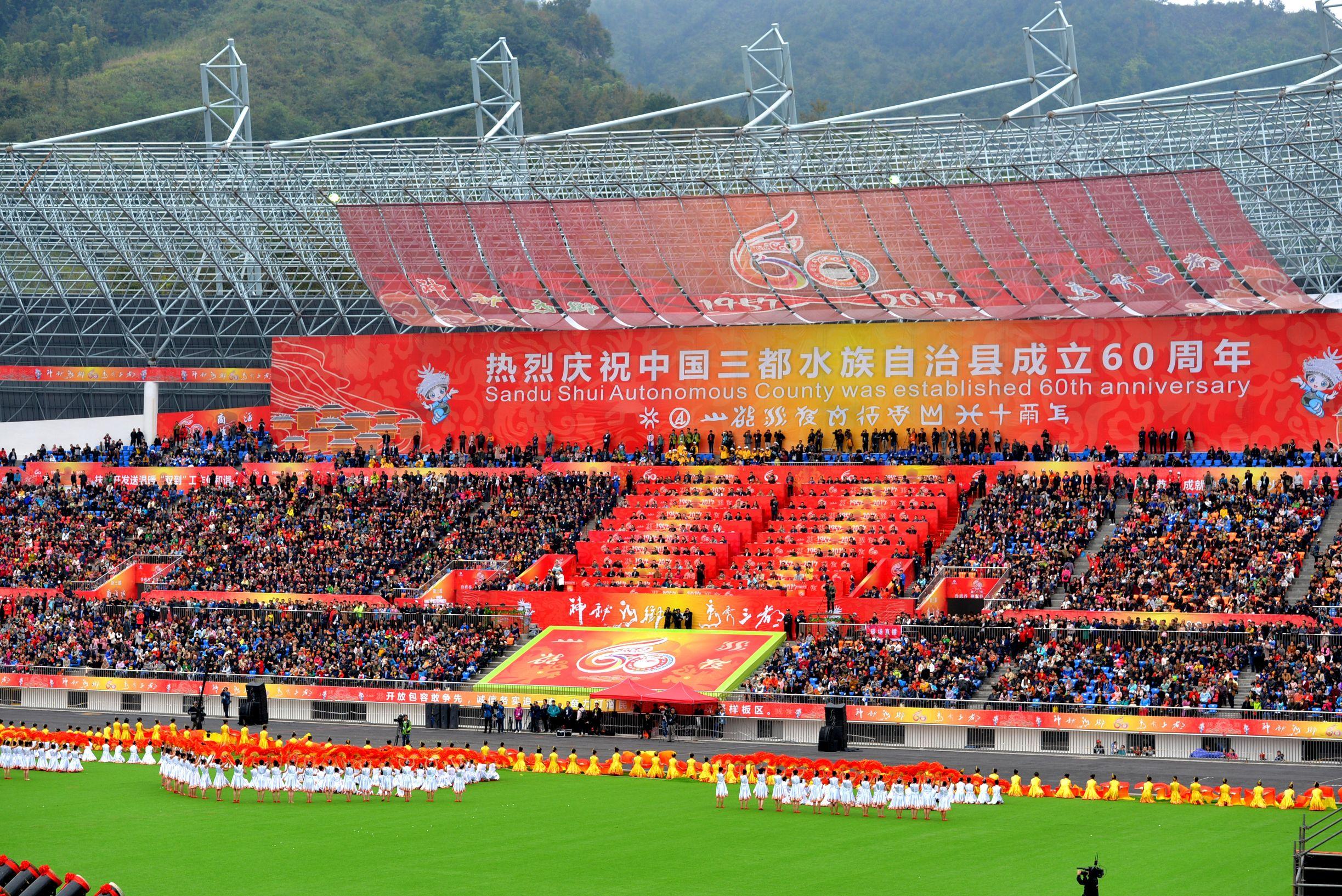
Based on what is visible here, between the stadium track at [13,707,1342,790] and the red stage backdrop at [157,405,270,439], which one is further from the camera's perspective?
the red stage backdrop at [157,405,270,439]

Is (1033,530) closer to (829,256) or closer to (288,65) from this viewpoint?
(829,256)

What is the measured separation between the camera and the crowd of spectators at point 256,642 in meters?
47.2

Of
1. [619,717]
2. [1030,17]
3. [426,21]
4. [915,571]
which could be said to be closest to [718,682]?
[619,717]

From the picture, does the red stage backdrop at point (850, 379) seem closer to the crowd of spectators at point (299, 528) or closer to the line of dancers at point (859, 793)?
the crowd of spectators at point (299, 528)

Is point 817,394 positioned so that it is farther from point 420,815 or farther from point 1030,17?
point 1030,17

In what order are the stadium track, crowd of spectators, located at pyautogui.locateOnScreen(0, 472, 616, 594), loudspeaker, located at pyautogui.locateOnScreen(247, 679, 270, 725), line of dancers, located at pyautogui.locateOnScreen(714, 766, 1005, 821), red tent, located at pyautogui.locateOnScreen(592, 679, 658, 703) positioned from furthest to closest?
crowd of spectators, located at pyautogui.locateOnScreen(0, 472, 616, 594) → loudspeaker, located at pyautogui.locateOnScreen(247, 679, 270, 725) → red tent, located at pyautogui.locateOnScreen(592, 679, 658, 703) → the stadium track → line of dancers, located at pyautogui.locateOnScreen(714, 766, 1005, 821)

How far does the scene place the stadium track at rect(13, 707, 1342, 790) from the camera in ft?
119

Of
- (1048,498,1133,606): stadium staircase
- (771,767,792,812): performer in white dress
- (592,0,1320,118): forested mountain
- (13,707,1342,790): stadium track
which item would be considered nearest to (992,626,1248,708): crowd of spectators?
(13,707,1342,790): stadium track

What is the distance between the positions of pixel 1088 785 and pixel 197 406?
4925cm

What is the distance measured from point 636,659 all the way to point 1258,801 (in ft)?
62.0

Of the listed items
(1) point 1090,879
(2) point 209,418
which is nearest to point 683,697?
(1) point 1090,879

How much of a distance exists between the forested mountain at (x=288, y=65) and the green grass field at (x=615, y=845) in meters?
77.3

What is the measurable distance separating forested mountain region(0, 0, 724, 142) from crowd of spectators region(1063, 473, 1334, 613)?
63640mm

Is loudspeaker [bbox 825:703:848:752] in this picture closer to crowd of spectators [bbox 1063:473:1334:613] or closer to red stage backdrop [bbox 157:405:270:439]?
crowd of spectators [bbox 1063:473:1334:613]
